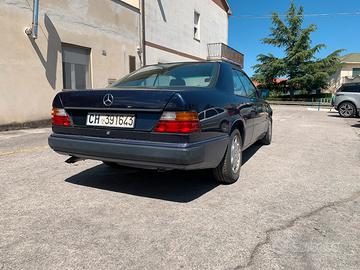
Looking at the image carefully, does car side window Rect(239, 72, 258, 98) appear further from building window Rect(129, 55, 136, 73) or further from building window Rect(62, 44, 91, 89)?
building window Rect(129, 55, 136, 73)

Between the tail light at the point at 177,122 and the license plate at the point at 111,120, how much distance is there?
13.3 inches

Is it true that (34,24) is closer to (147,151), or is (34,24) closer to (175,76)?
(175,76)

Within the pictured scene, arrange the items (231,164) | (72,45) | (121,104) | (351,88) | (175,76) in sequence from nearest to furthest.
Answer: (121,104)
(231,164)
(175,76)
(72,45)
(351,88)

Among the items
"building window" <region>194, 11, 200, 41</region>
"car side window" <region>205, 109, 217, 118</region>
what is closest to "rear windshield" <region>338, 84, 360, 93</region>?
"building window" <region>194, 11, 200, 41</region>

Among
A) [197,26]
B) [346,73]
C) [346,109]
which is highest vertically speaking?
[197,26]

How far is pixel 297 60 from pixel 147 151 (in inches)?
1355

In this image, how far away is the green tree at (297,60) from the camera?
110 feet

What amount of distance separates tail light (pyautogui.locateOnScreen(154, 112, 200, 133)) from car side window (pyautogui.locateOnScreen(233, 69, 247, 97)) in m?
1.44

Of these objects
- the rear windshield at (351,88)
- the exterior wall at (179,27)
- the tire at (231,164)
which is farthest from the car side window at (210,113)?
the rear windshield at (351,88)

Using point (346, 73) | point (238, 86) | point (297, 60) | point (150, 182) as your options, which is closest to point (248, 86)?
point (238, 86)

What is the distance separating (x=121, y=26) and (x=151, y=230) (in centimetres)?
1195

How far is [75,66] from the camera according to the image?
1138 cm

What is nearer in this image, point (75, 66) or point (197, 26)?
point (75, 66)

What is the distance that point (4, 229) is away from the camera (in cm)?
275
